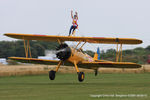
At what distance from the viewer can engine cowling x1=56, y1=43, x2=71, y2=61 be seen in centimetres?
1853

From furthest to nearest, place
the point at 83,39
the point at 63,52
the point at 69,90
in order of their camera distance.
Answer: the point at 83,39
the point at 63,52
the point at 69,90

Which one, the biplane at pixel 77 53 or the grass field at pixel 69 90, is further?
the biplane at pixel 77 53

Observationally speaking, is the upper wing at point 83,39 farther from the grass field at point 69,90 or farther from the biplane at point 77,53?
the grass field at point 69,90

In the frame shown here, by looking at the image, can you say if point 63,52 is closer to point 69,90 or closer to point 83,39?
point 83,39

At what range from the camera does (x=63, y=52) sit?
60.8ft

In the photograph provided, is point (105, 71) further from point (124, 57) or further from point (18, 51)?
point (18, 51)

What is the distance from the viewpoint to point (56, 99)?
10.4 meters

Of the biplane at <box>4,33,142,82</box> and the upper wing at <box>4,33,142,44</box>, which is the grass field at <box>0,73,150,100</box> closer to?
the biplane at <box>4,33,142,82</box>

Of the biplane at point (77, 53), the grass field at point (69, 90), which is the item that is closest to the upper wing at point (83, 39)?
the biplane at point (77, 53)

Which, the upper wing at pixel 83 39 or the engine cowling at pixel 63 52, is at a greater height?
the upper wing at pixel 83 39

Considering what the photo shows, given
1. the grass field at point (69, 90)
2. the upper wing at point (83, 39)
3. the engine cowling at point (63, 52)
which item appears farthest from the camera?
the upper wing at point (83, 39)

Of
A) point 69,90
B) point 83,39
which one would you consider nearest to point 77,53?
point 83,39

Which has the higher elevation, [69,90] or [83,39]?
[83,39]

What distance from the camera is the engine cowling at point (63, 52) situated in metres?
18.5
